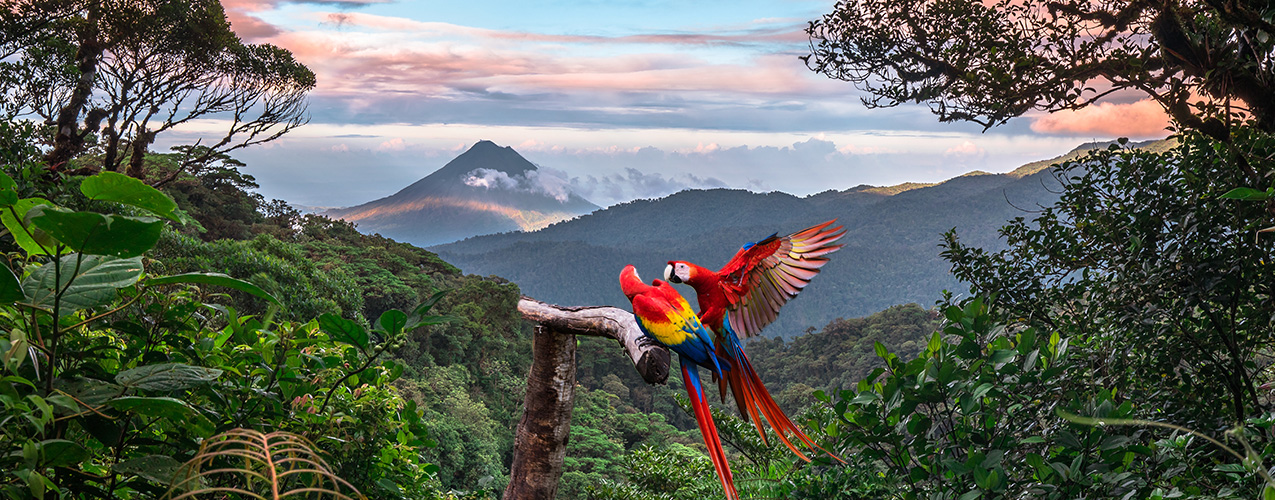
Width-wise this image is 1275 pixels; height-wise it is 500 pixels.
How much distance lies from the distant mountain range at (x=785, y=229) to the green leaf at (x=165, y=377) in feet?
129

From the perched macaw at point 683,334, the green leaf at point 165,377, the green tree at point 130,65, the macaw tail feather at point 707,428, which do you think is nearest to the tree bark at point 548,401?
the perched macaw at point 683,334

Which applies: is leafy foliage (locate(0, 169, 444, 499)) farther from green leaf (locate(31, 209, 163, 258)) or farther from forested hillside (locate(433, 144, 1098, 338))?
forested hillside (locate(433, 144, 1098, 338))

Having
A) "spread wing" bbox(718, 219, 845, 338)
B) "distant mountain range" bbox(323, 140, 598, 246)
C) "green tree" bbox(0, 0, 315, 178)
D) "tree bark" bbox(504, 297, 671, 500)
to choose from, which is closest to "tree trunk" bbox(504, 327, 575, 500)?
"tree bark" bbox(504, 297, 671, 500)

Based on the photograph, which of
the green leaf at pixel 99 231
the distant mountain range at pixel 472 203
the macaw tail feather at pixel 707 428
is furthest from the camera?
the distant mountain range at pixel 472 203

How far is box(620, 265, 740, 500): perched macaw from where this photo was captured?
205cm

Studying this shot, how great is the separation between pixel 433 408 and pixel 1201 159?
41.8ft

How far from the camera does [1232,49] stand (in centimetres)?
270

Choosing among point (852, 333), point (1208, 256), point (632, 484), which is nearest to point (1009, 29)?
point (1208, 256)

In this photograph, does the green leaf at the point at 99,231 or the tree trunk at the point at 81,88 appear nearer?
the green leaf at the point at 99,231

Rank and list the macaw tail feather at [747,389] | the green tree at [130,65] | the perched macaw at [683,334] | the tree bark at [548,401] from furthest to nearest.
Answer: the green tree at [130,65] → the macaw tail feather at [747,389] → the perched macaw at [683,334] → the tree bark at [548,401]

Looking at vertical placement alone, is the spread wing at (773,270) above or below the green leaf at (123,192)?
below

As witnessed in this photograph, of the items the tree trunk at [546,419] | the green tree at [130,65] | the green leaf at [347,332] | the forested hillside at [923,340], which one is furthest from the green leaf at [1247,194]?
the green tree at [130,65]

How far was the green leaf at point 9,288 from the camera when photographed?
577 millimetres

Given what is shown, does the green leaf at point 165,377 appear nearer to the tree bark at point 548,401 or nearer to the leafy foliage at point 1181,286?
the tree bark at point 548,401
